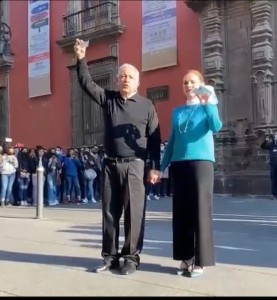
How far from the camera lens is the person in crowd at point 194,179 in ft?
15.9

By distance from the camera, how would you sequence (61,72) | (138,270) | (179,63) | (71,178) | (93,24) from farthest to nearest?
1. (61,72)
2. (93,24)
3. (179,63)
4. (71,178)
5. (138,270)

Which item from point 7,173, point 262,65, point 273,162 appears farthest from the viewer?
point 262,65

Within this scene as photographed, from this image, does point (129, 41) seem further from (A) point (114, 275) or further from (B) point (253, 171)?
(A) point (114, 275)

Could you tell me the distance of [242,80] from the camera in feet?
52.3

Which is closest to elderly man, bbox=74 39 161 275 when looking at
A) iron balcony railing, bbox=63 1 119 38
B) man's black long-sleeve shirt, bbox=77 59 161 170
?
man's black long-sleeve shirt, bbox=77 59 161 170

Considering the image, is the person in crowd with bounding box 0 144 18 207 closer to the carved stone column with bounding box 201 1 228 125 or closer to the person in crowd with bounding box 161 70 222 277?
the carved stone column with bounding box 201 1 228 125

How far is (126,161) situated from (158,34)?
13.3 metres

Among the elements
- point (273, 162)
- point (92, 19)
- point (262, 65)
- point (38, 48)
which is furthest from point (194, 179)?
point (38, 48)

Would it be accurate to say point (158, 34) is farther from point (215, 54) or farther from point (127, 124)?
point (127, 124)

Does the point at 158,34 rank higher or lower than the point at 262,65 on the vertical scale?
higher

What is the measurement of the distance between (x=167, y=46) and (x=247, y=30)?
2749mm

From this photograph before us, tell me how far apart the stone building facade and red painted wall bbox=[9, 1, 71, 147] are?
680 centimetres

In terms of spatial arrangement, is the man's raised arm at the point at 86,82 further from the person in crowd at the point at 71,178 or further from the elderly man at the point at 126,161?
the person in crowd at the point at 71,178

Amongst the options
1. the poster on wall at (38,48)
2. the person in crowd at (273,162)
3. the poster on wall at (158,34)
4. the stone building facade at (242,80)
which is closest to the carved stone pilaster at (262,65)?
the stone building facade at (242,80)
